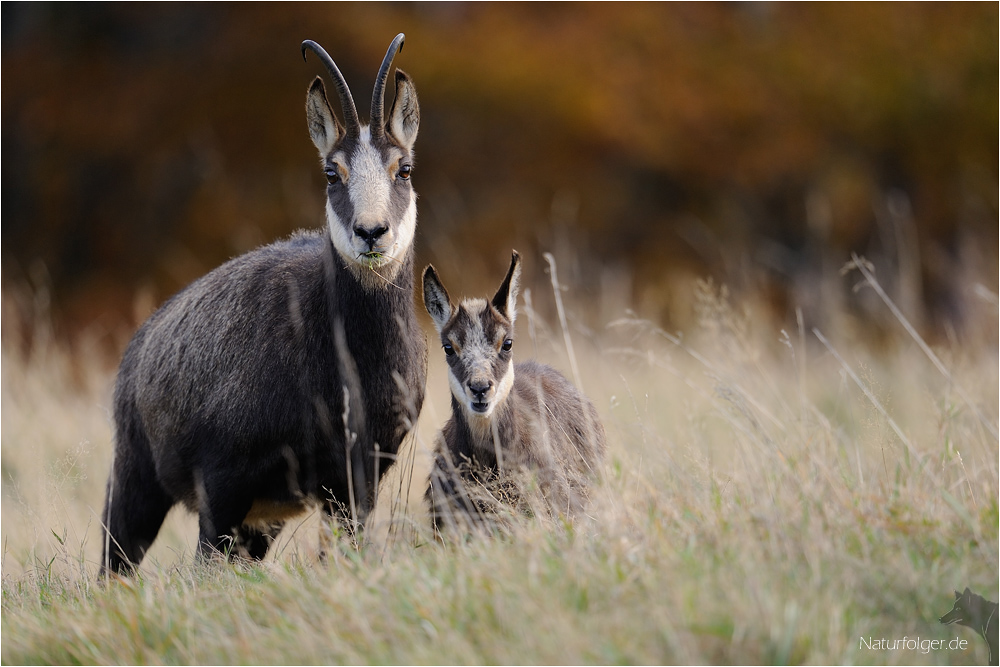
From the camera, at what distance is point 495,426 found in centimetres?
450

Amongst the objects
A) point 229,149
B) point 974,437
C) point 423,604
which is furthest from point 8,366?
point 974,437

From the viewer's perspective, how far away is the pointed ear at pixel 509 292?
15.6ft

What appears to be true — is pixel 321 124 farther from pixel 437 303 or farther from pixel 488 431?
pixel 488 431

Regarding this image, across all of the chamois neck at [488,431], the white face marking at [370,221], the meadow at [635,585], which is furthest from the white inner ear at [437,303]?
the meadow at [635,585]

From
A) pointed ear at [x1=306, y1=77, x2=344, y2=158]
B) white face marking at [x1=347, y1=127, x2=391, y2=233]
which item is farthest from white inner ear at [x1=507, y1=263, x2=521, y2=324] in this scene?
pointed ear at [x1=306, y1=77, x2=344, y2=158]

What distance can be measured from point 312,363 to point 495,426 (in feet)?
3.02

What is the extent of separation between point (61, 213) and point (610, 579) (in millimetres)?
15136

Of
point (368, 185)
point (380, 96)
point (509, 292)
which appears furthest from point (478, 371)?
point (380, 96)

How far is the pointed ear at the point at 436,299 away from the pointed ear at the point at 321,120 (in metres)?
0.80

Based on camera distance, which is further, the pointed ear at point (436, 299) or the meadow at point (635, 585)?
the pointed ear at point (436, 299)

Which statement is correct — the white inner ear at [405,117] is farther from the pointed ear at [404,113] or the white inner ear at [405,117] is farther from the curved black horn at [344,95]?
the curved black horn at [344,95]

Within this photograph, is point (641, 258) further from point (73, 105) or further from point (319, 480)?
point (319, 480)

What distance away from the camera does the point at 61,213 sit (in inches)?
620

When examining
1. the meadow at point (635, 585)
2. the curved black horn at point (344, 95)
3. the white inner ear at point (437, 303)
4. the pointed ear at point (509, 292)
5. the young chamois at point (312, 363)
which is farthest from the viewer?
the white inner ear at point (437, 303)
